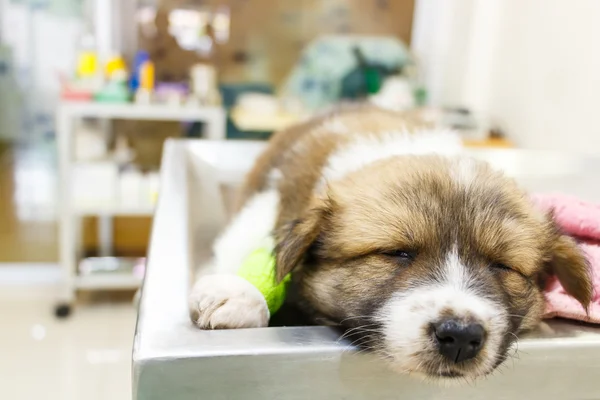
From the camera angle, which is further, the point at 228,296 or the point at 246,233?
the point at 246,233

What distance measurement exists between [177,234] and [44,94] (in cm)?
316

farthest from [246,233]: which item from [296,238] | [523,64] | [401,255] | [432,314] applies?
[523,64]

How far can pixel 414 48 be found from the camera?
154 inches

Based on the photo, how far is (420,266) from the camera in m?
0.95

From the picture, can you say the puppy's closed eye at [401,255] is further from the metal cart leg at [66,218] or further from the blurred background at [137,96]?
the metal cart leg at [66,218]

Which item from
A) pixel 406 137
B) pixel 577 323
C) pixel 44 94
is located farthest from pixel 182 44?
pixel 577 323

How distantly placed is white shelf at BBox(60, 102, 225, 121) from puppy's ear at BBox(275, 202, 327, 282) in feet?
7.44

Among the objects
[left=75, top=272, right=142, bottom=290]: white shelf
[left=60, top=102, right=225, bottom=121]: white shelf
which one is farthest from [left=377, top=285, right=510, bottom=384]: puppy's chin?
[left=75, top=272, right=142, bottom=290]: white shelf

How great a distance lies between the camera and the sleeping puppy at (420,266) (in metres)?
0.82

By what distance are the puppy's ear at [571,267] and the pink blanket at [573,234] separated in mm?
12

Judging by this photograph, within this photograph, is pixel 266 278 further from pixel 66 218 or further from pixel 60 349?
pixel 66 218

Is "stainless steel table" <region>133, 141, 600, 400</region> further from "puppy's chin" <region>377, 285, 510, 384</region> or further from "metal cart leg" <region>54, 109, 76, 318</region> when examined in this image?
"metal cart leg" <region>54, 109, 76, 318</region>

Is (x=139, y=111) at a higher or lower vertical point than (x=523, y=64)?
lower

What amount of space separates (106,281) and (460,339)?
297 centimetres
